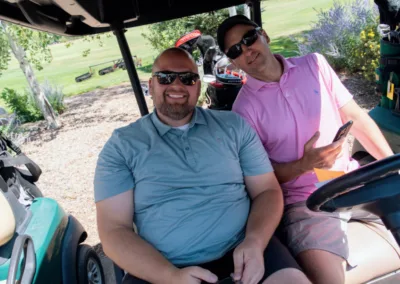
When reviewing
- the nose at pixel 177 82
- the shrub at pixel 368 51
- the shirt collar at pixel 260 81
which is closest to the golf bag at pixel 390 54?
the shirt collar at pixel 260 81

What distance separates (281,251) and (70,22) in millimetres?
1495

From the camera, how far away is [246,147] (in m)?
1.82

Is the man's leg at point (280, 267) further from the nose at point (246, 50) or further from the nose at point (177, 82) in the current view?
the nose at point (246, 50)

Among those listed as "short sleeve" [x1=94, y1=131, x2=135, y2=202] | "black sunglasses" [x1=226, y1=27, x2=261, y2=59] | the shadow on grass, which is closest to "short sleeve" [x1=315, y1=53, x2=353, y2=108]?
"black sunglasses" [x1=226, y1=27, x2=261, y2=59]

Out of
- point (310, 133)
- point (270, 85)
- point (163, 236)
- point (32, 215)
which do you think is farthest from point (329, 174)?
point (32, 215)

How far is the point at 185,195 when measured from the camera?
170cm

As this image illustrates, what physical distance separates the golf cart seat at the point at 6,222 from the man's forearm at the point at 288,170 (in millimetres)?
1299

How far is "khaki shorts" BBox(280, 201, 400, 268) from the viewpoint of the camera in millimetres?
1638

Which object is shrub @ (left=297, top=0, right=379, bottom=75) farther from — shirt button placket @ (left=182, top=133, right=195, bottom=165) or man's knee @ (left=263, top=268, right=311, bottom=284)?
man's knee @ (left=263, top=268, right=311, bottom=284)

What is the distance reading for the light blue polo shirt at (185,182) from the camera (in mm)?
1651

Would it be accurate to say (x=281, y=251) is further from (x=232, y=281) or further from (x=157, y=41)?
(x=157, y=41)

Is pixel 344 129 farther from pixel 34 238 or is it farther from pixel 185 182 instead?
pixel 34 238

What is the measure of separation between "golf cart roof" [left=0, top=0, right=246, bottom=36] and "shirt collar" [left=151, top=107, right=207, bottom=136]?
0.55 meters

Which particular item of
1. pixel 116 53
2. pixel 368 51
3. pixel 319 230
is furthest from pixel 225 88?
pixel 116 53
